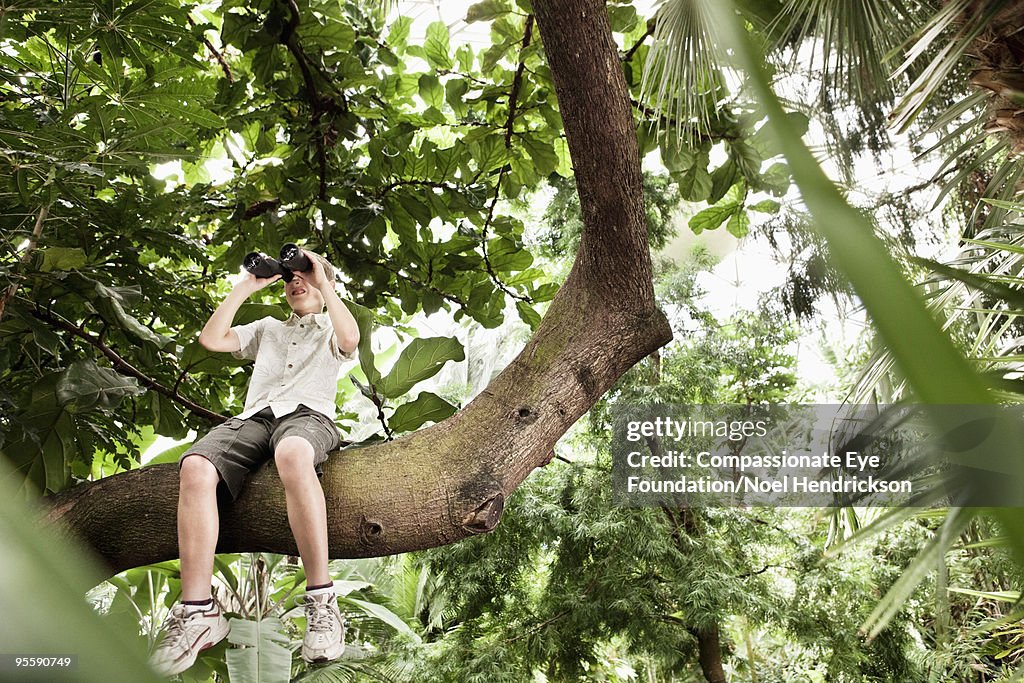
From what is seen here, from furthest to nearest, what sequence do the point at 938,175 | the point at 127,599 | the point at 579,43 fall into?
1. the point at 127,599
2. the point at 938,175
3. the point at 579,43

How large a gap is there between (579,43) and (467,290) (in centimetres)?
59

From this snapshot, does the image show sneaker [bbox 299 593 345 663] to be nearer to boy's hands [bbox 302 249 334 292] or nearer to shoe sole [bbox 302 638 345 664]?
shoe sole [bbox 302 638 345 664]

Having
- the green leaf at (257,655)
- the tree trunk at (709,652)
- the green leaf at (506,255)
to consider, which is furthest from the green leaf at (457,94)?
the tree trunk at (709,652)

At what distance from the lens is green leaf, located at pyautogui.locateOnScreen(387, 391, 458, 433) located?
1.22 m

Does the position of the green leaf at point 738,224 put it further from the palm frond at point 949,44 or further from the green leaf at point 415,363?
the green leaf at point 415,363

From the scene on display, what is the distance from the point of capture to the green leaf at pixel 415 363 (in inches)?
47.8

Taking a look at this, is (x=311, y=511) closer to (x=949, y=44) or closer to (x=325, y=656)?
(x=325, y=656)

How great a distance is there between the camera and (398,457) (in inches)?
39.9

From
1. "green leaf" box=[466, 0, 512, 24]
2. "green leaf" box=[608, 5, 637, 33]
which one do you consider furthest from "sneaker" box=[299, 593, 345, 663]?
"green leaf" box=[608, 5, 637, 33]

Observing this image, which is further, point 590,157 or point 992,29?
point 992,29

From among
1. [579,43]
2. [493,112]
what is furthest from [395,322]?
[579,43]

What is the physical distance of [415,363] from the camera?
1.22 meters

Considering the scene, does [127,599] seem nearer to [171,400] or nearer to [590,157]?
[171,400]

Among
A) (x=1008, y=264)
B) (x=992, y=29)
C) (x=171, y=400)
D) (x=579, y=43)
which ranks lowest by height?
(x=171, y=400)
